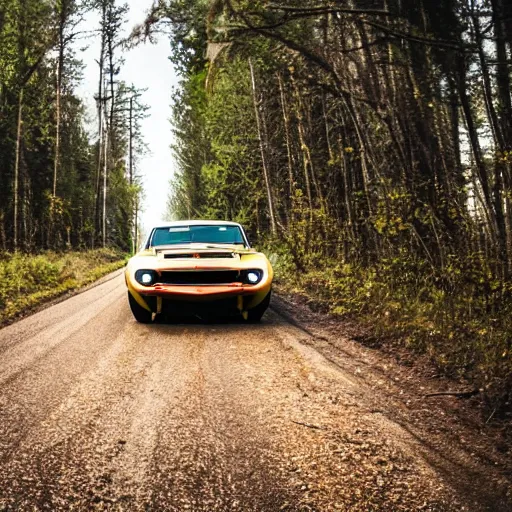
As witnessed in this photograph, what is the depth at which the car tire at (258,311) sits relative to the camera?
579 cm

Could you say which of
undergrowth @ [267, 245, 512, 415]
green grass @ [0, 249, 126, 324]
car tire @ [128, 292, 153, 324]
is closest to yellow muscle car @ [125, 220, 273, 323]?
car tire @ [128, 292, 153, 324]

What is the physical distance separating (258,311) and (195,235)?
1.91 metres

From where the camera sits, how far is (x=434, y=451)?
8.02ft

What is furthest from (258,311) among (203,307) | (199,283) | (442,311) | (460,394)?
(460,394)

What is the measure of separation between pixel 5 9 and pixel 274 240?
628 inches

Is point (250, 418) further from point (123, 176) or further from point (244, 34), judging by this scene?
point (123, 176)

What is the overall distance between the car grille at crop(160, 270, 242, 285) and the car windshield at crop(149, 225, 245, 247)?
144 centimetres

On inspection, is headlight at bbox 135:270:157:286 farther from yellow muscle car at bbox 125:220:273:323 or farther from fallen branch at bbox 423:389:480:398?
fallen branch at bbox 423:389:480:398

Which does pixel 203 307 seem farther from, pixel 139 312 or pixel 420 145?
pixel 420 145

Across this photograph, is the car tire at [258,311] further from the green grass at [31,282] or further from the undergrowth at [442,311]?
the green grass at [31,282]

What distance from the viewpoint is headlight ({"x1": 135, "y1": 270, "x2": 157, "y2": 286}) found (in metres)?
5.53

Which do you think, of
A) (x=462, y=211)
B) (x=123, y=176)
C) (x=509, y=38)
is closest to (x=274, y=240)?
(x=462, y=211)

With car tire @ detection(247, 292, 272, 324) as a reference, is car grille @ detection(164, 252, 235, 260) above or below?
above

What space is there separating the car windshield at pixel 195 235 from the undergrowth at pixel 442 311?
1.79 meters
